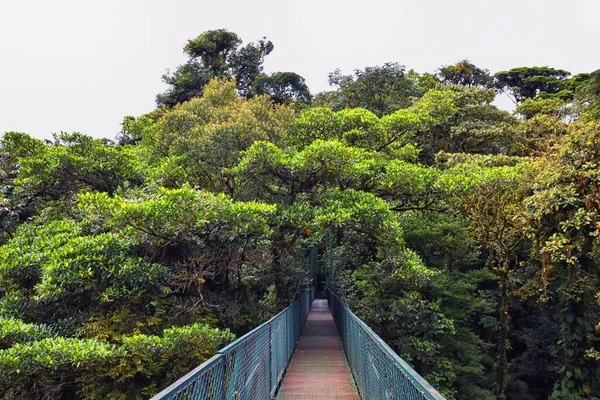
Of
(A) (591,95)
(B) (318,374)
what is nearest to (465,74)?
(A) (591,95)

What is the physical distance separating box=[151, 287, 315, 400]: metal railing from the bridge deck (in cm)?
30

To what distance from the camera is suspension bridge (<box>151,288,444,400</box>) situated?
7.33 feet

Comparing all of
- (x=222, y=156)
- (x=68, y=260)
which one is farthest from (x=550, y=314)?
(x=68, y=260)

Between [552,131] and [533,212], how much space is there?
8720 millimetres

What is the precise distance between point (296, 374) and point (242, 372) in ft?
13.9

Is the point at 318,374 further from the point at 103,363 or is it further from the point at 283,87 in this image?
the point at 283,87

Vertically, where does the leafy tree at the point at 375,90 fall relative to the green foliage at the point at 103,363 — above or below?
above

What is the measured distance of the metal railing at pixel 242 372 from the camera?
2.11 m

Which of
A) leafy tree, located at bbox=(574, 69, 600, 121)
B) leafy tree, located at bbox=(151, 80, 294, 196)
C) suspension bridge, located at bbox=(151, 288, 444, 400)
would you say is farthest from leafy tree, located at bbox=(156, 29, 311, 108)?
suspension bridge, located at bbox=(151, 288, 444, 400)

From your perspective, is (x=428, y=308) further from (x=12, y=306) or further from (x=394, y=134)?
(x=12, y=306)

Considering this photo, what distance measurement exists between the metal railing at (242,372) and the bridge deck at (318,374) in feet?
0.99

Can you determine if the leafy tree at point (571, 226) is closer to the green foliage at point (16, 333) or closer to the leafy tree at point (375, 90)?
the green foliage at point (16, 333)

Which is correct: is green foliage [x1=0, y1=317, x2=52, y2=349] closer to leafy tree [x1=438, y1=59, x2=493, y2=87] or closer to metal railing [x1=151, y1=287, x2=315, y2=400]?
metal railing [x1=151, y1=287, x2=315, y2=400]

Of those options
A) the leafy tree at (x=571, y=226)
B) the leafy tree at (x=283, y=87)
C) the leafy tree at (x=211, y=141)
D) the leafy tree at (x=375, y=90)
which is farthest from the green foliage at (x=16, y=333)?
the leafy tree at (x=283, y=87)
